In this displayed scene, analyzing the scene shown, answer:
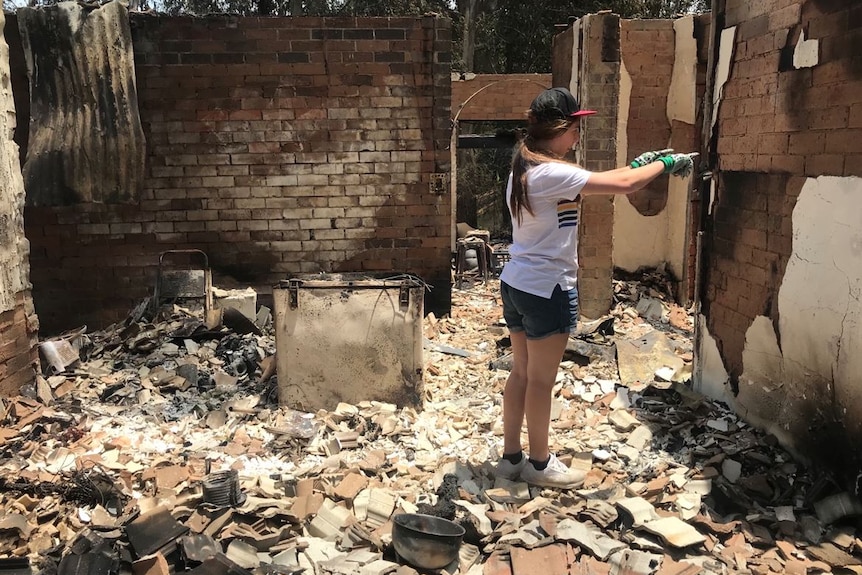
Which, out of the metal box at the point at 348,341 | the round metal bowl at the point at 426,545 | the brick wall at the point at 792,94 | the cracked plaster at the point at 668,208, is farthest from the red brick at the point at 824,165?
the cracked plaster at the point at 668,208

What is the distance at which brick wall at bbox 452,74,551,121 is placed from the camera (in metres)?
11.2

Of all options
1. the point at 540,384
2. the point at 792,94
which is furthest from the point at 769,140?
the point at 540,384

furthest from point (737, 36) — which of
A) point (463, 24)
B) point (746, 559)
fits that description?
point (463, 24)

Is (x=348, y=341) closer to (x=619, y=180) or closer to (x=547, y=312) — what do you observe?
(x=547, y=312)

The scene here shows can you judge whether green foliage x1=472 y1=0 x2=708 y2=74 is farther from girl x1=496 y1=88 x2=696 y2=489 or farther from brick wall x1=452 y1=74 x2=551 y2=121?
girl x1=496 y1=88 x2=696 y2=489

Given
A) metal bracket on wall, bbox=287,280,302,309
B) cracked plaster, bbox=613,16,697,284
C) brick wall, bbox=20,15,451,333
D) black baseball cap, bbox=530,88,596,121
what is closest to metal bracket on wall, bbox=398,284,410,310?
metal bracket on wall, bbox=287,280,302,309

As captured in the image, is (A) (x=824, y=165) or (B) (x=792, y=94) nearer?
(A) (x=824, y=165)

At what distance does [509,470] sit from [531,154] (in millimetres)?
1773

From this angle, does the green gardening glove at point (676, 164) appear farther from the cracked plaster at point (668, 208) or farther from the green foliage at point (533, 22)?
the green foliage at point (533, 22)

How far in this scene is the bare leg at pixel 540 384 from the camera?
130 inches

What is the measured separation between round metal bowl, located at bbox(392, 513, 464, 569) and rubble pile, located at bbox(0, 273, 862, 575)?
7cm

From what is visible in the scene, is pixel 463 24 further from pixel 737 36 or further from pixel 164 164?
pixel 737 36

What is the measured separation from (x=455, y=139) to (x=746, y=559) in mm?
9035

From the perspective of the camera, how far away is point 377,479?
3.81m
